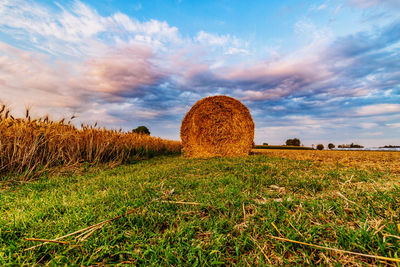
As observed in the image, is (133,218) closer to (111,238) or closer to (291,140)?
(111,238)

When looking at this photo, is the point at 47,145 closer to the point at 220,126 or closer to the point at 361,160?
the point at 220,126

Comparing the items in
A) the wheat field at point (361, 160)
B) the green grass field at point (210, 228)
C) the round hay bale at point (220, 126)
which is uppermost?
the round hay bale at point (220, 126)

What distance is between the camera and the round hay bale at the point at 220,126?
801 centimetres

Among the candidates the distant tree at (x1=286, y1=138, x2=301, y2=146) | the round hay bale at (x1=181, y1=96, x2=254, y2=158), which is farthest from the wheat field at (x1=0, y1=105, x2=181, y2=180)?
the distant tree at (x1=286, y1=138, x2=301, y2=146)

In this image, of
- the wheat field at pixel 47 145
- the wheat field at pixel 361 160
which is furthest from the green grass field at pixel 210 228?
the wheat field at pixel 47 145

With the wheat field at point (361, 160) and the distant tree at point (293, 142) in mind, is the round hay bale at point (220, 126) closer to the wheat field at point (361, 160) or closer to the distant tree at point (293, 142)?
the wheat field at point (361, 160)

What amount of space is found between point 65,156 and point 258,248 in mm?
6637

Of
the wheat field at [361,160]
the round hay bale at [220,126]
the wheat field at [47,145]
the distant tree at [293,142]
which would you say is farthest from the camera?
the distant tree at [293,142]

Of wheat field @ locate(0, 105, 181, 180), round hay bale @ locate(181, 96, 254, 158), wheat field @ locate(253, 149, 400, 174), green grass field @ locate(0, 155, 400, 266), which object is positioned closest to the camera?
green grass field @ locate(0, 155, 400, 266)

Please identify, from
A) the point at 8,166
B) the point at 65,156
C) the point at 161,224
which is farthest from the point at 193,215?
the point at 65,156

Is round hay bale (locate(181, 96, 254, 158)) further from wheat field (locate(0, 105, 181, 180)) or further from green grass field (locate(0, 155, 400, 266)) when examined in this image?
green grass field (locate(0, 155, 400, 266))

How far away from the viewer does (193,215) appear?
189 centimetres

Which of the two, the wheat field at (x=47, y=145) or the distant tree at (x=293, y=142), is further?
the distant tree at (x=293, y=142)

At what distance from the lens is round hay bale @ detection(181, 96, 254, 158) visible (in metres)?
8.01
